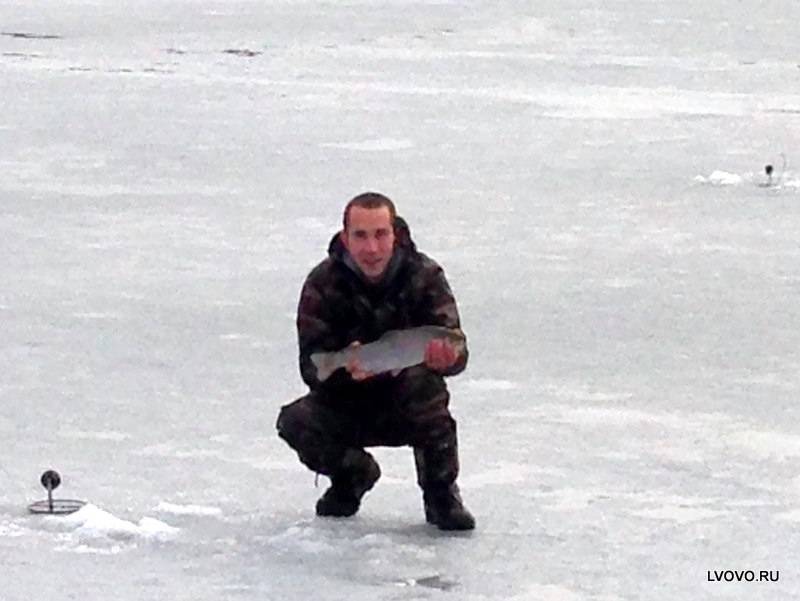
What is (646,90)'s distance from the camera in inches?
706

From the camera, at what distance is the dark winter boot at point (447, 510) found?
5.39 metres

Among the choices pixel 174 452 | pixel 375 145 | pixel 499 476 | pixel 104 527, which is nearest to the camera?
pixel 104 527

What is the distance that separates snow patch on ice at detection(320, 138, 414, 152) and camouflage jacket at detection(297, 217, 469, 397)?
342 inches

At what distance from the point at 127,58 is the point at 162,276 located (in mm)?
12153

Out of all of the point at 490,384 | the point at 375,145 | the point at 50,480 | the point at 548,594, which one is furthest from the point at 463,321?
the point at 375,145

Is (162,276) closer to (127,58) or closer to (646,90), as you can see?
(646,90)

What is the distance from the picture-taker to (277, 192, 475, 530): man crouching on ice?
5223mm

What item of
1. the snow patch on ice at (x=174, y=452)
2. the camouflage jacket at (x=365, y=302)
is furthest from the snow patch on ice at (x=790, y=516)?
the snow patch on ice at (x=174, y=452)

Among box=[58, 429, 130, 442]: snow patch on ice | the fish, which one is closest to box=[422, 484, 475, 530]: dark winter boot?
the fish

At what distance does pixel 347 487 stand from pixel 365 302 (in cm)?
49

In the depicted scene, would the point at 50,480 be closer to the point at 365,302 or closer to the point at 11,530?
the point at 11,530

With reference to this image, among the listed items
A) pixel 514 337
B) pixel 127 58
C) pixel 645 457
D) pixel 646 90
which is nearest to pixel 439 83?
pixel 646 90

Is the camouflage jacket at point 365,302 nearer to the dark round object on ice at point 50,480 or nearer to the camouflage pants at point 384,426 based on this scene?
the camouflage pants at point 384,426

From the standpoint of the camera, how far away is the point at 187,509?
5559mm
